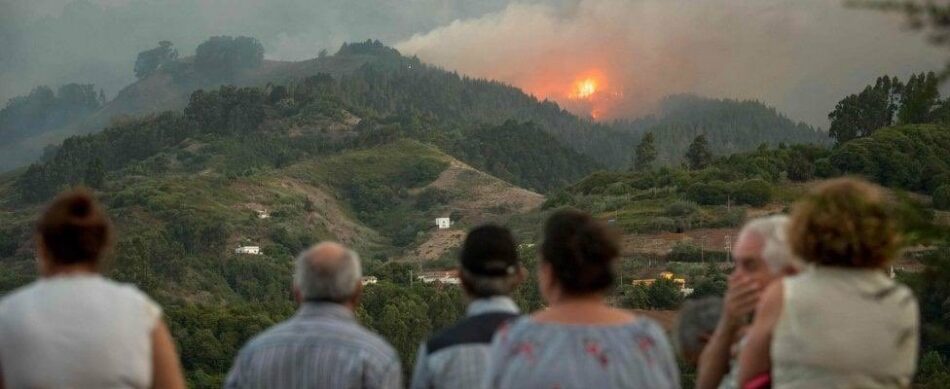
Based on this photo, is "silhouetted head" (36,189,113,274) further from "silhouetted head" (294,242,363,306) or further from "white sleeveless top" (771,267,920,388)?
"white sleeveless top" (771,267,920,388)

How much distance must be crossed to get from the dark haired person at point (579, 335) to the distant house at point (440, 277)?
179 feet

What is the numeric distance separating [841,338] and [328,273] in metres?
1.43

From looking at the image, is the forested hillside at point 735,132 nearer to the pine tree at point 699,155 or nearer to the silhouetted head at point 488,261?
the pine tree at point 699,155

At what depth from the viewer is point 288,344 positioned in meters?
3.59

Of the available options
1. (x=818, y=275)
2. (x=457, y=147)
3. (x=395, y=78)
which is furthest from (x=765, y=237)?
(x=395, y=78)

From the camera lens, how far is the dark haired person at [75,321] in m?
3.13

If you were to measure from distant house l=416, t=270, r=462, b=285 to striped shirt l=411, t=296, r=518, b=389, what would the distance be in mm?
54102

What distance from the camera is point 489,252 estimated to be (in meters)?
3.72

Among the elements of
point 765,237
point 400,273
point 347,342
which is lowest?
point 400,273

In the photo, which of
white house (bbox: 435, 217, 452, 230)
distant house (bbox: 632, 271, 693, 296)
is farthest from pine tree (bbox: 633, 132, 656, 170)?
distant house (bbox: 632, 271, 693, 296)

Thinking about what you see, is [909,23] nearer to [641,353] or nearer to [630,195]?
[641,353]

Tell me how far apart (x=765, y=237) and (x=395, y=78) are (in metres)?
171

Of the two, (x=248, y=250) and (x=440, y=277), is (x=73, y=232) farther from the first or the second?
(x=248, y=250)

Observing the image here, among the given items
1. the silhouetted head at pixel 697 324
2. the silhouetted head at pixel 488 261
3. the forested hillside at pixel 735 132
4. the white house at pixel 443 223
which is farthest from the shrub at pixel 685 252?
the forested hillside at pixel 735 132
